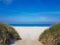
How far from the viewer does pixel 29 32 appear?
22.6 ft

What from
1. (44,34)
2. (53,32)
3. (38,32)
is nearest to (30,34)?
(38,32)

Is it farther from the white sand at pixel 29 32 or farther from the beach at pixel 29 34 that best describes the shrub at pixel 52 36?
the white sand at pixel 29 32

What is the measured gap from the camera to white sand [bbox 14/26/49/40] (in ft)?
21.6

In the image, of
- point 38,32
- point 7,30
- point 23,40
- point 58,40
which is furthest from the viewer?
point 38,32

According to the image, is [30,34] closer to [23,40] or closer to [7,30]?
[23,40]

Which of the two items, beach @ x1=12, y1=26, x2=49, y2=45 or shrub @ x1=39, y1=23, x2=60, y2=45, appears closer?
shrub @ x1=39, y1=23, x2=60, y2=45

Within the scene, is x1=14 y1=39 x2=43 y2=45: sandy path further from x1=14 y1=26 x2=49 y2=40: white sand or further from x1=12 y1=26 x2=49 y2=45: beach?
x1=14 y1=26 x2=49 y2=40: white sand

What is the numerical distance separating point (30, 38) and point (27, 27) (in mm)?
786

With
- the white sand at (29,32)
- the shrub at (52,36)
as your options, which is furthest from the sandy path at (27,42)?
the white sand at (29,32)

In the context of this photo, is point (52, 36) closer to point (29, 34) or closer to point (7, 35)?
point (7, 35)

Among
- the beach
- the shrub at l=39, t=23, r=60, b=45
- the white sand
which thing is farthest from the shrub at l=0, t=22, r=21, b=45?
the shrub at l=39, t=23, r=60, b=45

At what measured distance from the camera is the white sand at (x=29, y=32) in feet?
21.6

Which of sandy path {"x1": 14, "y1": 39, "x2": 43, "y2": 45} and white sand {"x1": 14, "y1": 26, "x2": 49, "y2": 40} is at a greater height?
white sand {"x1": 14, "y1": 26, "x2": 49, "y2": 40}

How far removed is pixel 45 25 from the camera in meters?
7.04
